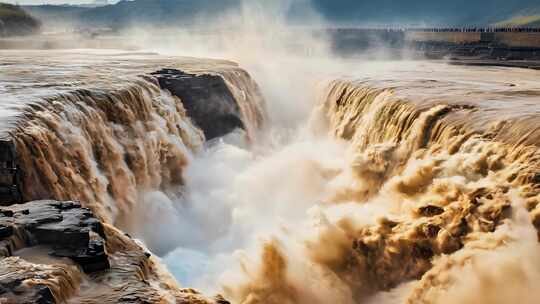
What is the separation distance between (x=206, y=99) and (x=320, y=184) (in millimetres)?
7780

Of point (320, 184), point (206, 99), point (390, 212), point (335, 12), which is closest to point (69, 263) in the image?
point (390, 212)

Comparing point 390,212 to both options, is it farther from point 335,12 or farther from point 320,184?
point 335,12

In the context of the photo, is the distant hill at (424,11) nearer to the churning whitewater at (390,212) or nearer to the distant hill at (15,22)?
the distant hill at (15,22)

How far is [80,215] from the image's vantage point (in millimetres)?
8602

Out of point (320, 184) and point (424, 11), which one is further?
point (424, 11)

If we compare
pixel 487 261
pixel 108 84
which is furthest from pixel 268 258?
pixel 108 84

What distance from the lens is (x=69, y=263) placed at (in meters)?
7.50

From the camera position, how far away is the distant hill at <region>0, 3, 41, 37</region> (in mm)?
69731

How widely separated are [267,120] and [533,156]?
19.8m

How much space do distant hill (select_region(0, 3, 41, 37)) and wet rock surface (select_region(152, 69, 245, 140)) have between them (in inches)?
1992

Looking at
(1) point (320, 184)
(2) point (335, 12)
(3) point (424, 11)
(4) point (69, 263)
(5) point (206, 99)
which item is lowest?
(3) point (424, 11)

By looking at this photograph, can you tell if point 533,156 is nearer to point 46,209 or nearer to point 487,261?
point 487,261

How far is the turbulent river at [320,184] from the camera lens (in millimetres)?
9977

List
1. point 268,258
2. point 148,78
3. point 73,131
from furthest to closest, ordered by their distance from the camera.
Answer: point 148,78, point 73,131, point 268,258
